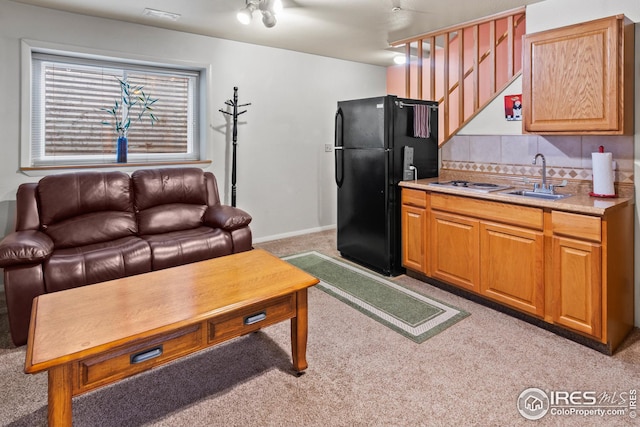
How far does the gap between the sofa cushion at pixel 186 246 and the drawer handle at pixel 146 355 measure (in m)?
1.44

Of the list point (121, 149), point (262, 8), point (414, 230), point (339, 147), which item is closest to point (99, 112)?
point (121, 149)

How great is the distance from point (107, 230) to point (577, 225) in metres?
3.35

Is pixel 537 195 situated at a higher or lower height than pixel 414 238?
higher

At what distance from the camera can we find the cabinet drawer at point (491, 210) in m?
2.62

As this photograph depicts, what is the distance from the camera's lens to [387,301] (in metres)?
3.16

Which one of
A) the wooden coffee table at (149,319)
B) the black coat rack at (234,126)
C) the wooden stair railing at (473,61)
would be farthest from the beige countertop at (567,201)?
the black coat rack at (234,126)

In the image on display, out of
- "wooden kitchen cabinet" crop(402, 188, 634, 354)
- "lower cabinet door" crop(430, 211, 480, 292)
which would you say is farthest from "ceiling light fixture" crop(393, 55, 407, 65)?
"lower cabinet door" crop(430, 211, 480, 292)

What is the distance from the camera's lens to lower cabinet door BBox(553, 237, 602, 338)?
232cm

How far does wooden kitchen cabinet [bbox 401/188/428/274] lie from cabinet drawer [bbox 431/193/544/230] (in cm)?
15

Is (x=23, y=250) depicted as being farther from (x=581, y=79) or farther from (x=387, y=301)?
(x=581, y=79)

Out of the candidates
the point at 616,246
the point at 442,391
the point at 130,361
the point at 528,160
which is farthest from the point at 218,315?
the point at 528,160

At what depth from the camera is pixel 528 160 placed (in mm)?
3246

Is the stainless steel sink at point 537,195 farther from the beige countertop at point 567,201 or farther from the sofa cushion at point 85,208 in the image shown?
the sofa cushion at point 85,208

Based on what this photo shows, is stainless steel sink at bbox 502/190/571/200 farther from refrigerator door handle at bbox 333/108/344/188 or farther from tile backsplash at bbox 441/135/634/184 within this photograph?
refrigerator door handle at bbox 333/108/344/188
